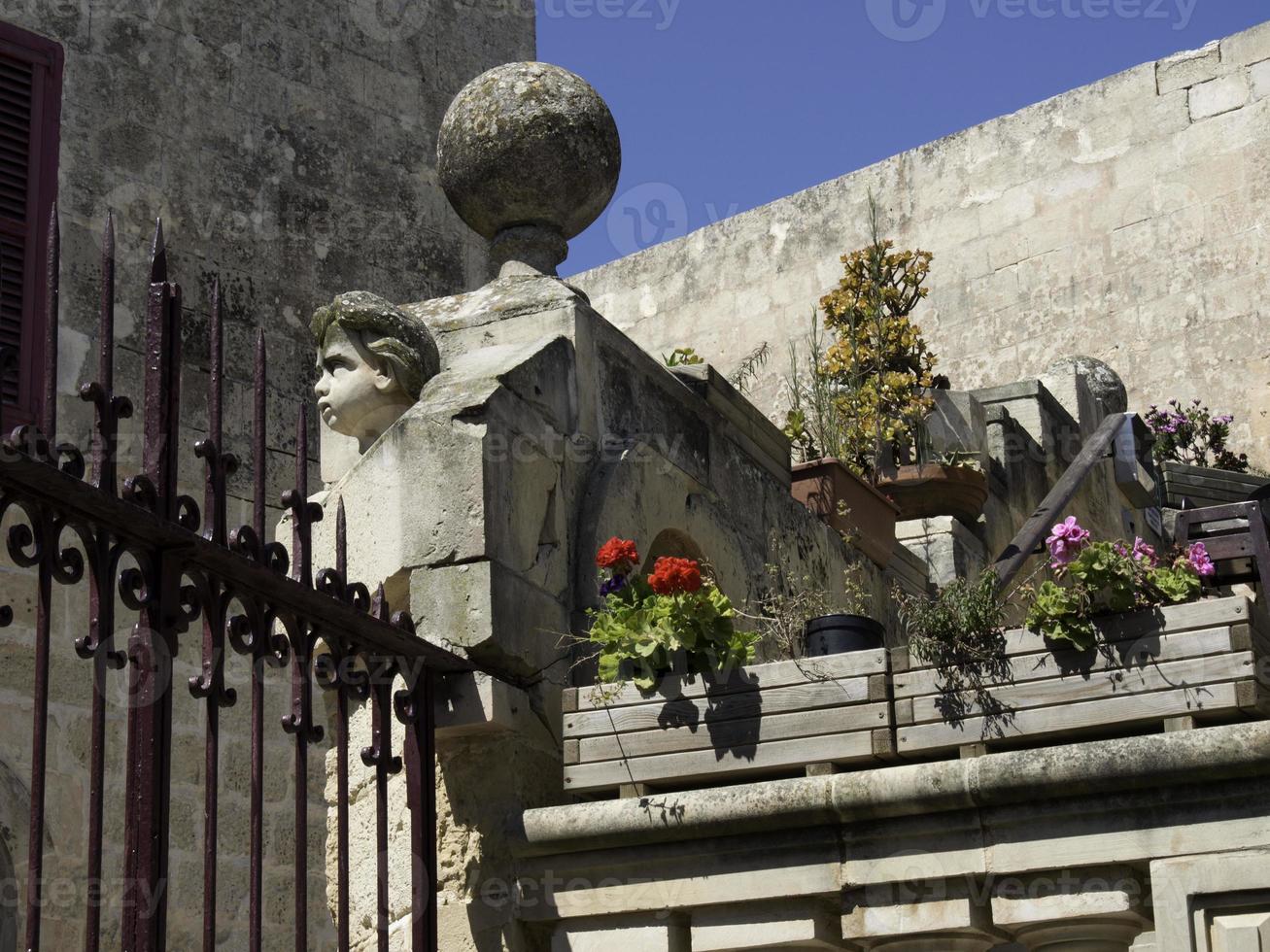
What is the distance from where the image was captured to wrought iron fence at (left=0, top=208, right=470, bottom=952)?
10.4 ft

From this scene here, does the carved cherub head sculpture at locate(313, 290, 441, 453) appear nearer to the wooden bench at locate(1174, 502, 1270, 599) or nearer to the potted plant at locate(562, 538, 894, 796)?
the potted plant at locate(562, 538, 894, 796)

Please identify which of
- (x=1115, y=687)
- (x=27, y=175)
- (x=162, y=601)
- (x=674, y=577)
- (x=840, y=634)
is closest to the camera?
(x=162, y=601)

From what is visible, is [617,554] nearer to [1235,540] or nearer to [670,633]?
[670,633]

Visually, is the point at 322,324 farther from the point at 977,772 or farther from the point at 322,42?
the point at 322,42

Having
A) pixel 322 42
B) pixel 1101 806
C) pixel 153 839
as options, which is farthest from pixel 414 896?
pixel 322 42

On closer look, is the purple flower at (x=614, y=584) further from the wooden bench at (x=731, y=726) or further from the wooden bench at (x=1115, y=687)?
the wooden bench at (x=1115, y=687)

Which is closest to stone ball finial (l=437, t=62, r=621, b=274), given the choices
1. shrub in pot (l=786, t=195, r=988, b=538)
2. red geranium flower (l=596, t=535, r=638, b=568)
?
red geranium flower (l=596, t=535, r=638, b=568)

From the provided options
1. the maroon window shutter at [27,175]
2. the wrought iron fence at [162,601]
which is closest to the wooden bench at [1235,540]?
the wrought iron fence at [162,601]

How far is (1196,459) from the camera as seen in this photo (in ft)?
43.9

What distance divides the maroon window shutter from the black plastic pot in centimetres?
330

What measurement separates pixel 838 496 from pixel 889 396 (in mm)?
1651

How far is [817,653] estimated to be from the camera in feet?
16.4

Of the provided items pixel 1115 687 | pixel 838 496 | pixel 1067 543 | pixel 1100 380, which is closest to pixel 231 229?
pixel 838 496

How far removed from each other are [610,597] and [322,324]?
3.81 ft
